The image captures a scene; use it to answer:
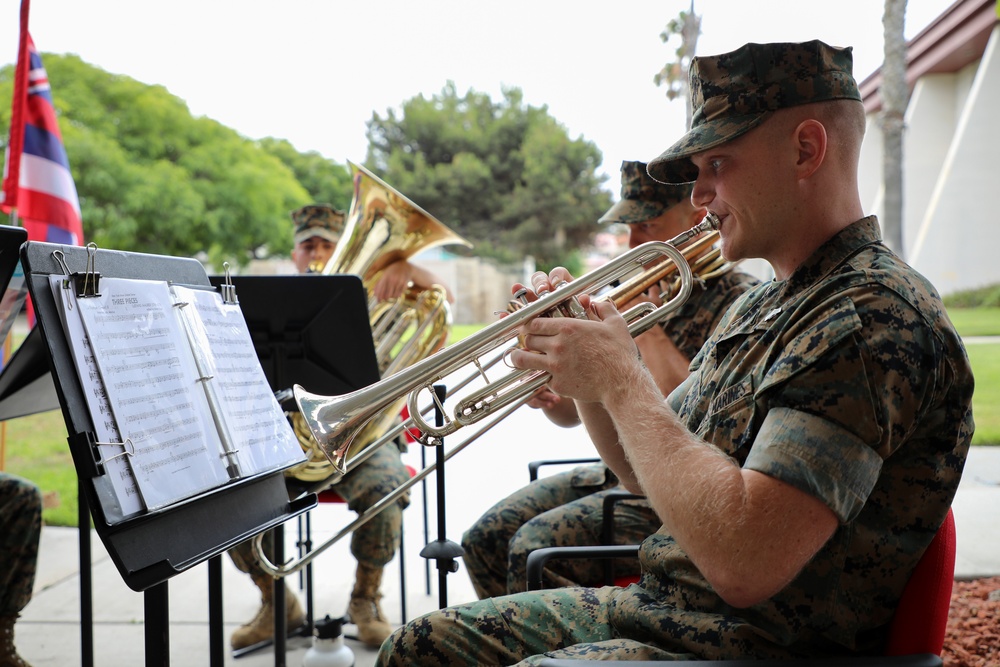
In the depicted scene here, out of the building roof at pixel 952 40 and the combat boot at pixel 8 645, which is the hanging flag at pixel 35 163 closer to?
the combat boot at pixel 8 645

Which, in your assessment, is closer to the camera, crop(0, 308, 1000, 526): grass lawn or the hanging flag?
the hanging flag

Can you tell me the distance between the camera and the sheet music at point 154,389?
1425 millimetres

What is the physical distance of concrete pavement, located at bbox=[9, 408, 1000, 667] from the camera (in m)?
3.20

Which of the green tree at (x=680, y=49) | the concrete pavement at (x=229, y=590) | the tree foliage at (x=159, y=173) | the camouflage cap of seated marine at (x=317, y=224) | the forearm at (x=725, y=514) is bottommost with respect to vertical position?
the concrete pavement at (x=229, y=590)

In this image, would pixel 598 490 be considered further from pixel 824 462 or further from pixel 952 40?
pixel 952 40

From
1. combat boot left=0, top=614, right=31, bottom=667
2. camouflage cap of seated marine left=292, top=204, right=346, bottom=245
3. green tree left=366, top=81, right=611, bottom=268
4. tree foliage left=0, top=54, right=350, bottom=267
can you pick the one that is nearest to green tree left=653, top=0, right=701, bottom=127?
camouflage cap of seated marine left=292, top=204, right=346, bottom=245

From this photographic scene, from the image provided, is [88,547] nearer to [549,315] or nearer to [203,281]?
[203,281]

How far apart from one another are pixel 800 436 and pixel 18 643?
347 centimetres

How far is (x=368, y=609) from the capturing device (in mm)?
3301

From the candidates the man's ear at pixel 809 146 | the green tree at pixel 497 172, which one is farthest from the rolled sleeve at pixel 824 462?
the green tree at pixel 497 172

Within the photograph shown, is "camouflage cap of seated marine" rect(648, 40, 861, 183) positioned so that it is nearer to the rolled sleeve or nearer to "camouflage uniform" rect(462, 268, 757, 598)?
the rolled sleeve

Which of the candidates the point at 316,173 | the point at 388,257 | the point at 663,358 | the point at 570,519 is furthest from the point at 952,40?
the point at 316,173

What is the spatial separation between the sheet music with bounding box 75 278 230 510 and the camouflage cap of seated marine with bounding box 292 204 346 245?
2.79m

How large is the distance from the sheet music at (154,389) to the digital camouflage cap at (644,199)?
1746 millimetres
